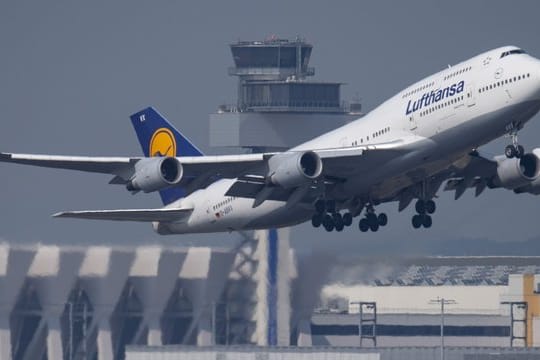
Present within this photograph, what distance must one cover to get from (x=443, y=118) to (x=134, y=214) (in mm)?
14606

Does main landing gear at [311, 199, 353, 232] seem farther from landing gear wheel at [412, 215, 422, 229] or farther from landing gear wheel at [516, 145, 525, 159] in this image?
landing gear wheel at [516, 145, 525, 159]

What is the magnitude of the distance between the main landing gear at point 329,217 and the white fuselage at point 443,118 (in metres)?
0.59

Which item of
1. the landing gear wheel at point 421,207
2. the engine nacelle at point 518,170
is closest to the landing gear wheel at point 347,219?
the landing gear wheel at point 421,207

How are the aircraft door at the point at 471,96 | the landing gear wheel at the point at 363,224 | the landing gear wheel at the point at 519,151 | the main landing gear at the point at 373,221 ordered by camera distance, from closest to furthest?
the aircraft door at the point at 471,96 → the landing gear wheel at the point at 519,151 → the main landing gear at the point at 373,221 → the landing gear wheel at the point at 363,224

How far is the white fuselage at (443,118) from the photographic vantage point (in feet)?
191

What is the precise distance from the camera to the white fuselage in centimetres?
5825

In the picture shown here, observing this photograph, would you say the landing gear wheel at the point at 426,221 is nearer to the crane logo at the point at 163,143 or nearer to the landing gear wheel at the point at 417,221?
the landing gear wheel at the point at 417,221

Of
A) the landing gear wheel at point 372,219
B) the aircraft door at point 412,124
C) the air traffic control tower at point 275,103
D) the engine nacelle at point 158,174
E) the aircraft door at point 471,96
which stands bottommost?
the landing gear wheel at point 372,219

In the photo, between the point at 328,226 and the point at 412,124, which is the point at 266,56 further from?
the point at 412,124

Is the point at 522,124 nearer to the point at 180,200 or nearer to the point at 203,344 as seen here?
the point at 180,200

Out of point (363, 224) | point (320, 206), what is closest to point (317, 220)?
point (320, 206)

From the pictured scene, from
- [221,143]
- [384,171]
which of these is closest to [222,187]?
[384,171]

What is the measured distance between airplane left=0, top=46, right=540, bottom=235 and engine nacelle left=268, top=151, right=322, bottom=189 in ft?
0.12

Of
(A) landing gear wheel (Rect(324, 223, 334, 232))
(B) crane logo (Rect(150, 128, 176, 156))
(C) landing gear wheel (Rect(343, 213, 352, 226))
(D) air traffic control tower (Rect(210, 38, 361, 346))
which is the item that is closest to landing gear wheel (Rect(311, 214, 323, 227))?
(A) landing gear wheel (Rect(324, 223, 334, 232))
